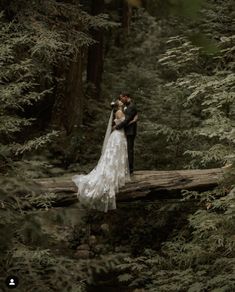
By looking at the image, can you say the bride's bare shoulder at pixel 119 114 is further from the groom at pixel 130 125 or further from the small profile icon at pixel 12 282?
the small profile icon at pixel 12 282

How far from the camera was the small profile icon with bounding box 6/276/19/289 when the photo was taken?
3.02 meters

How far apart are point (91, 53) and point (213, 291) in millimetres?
11481

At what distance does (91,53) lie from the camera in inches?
631

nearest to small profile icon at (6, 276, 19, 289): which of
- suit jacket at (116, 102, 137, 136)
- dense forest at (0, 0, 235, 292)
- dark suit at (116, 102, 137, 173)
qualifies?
dense forest at (0, 0, 235, 292)

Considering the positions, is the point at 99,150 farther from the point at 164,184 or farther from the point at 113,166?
the point at 164,184

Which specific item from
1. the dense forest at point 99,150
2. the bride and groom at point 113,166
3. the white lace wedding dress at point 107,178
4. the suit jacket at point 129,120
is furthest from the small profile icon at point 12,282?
the suit jacket at point 129,120

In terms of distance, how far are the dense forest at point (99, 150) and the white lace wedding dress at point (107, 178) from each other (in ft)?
1.55

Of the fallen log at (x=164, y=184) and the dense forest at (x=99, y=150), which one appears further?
the fallen log at (x=164, y=184)

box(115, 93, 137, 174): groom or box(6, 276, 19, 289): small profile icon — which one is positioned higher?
box(115, 93, 137, 174): groom

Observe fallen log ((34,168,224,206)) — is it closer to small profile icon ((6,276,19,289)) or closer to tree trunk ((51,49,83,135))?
tree trunk ((51,49,83,135))

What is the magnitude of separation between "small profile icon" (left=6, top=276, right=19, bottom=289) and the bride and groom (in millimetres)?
5389

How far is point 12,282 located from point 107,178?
6.04 metres

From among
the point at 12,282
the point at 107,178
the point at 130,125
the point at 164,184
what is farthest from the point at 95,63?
the point at 12,282

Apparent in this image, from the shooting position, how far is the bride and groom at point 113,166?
346 inches
